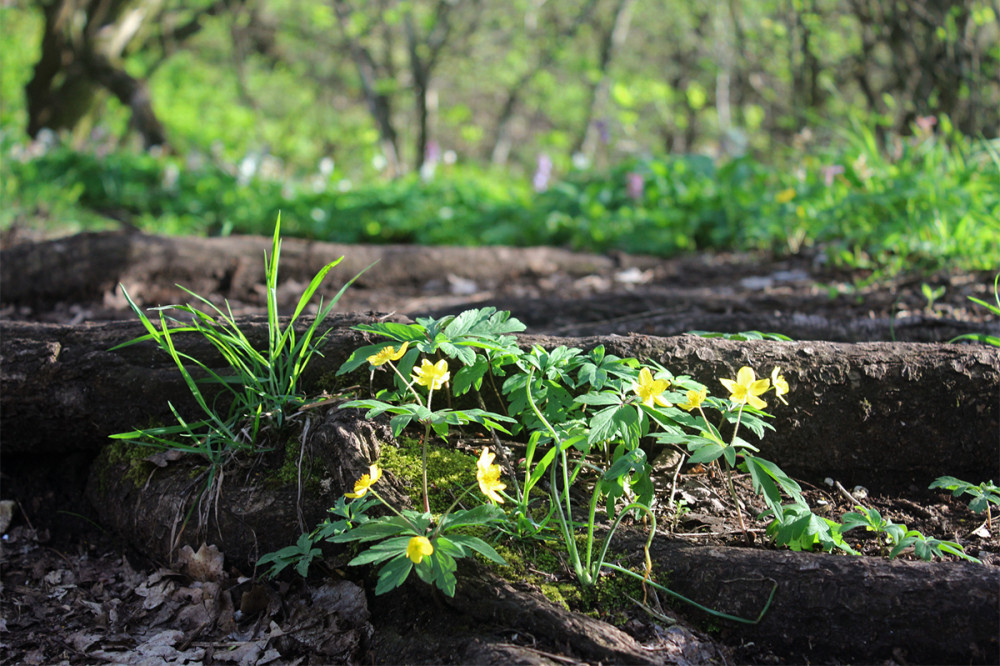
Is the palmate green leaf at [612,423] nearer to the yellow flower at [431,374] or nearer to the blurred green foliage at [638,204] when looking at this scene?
the yellow flower at [431,374]

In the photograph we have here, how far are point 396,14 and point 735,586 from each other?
8331mm

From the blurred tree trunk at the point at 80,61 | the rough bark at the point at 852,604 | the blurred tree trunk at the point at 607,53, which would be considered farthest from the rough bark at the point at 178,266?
the blurred tree trunk at the point at 80,61

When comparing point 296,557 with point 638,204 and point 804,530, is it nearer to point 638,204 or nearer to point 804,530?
point 804,530

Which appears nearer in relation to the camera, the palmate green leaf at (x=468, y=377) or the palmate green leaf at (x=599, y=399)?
the palmate green leaf at (x=599, y=399)

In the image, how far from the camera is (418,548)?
1.23 meters

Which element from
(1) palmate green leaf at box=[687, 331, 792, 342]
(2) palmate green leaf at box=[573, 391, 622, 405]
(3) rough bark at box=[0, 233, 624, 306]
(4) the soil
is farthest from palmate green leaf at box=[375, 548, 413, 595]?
(3) rough bark at box=[0, 233, 624, 306]

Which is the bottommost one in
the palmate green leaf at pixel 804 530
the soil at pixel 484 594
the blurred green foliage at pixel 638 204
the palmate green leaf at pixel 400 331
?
the soil at pixel 484 594

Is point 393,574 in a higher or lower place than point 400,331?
lower

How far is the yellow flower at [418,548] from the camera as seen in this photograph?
123 centimetres

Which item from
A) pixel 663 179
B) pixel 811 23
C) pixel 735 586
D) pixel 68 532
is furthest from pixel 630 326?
pixel 811 23

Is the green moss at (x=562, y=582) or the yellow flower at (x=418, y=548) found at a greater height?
the yellow flower at (x=418, y=548)

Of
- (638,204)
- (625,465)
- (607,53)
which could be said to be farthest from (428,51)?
(625,465)

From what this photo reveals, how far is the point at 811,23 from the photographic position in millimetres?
5961

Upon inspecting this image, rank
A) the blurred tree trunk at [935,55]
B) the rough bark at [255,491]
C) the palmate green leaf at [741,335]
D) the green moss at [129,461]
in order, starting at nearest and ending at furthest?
the rough bark at [255,491] < the palmate green leaf at [741,335] < the green moss at [129,461] < the blurred tree trunk at [935,55]
